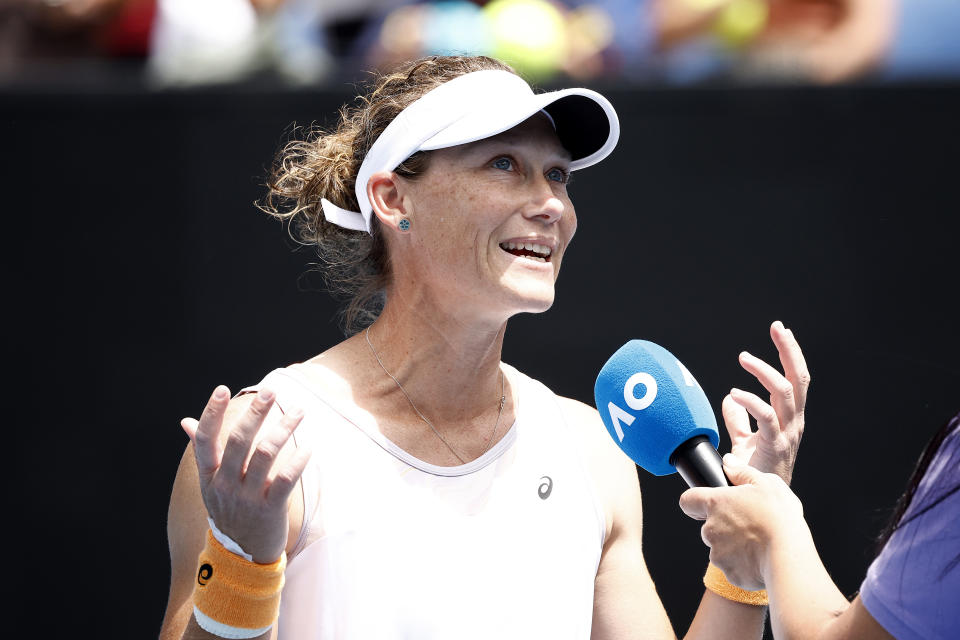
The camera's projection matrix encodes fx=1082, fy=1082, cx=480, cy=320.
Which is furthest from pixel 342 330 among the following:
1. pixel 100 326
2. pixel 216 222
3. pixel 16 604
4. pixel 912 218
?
pixel 912 218

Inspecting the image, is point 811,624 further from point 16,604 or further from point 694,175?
point 16,604

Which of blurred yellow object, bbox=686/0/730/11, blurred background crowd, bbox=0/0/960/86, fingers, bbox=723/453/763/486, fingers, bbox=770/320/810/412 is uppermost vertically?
blurred yellow object, bbox=686/0/730/11

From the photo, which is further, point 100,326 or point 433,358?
point 100,326

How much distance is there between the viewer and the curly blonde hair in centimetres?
204

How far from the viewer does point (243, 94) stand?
2.73m

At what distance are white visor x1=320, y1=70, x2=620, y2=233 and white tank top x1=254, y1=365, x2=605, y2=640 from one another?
43 cm

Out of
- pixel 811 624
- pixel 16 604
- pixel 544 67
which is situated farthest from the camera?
pixel 544 67

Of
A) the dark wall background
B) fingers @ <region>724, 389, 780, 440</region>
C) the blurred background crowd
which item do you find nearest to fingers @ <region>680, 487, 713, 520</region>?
fingers @ <region>724, 389, 780, 440</region>

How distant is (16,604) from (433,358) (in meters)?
1.39

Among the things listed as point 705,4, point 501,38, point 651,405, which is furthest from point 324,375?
point 705,4

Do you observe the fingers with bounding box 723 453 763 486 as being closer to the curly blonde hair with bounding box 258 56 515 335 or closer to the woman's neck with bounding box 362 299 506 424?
the woman's neck with bounding box 362 299 506 424

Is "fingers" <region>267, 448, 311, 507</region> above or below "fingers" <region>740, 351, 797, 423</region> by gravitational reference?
below

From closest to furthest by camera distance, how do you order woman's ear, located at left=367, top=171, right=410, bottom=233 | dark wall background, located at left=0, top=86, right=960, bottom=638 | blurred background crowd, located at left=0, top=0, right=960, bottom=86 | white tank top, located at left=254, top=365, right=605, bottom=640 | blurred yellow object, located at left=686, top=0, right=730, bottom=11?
1. white tank top, located at left=254, top=365, right=605, bottom=640
2. woman's ear, located at left=367, top=171, right=410, bottom=233
3. dark wall background, located at left=0, top=86, right=960, bottom=638
4. blurred background crowd, located at left=0, top=0, right=960, bottom=86
5. blurred yellow object, located at left=686, top=0, right=730, bottom=11

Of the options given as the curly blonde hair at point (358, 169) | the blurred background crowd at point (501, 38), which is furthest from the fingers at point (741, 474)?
the blurred background crowd at point (501, 38)
